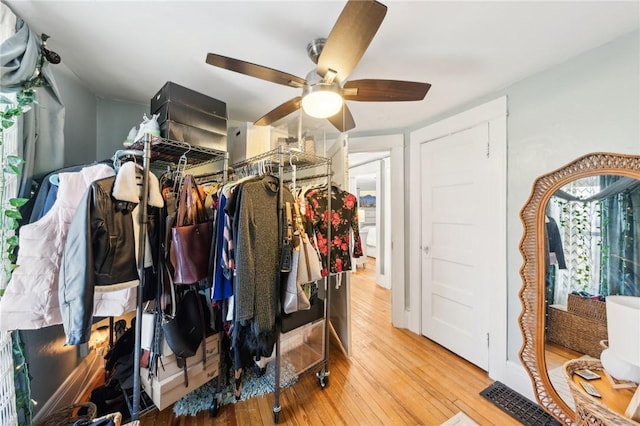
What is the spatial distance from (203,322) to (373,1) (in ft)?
5.96

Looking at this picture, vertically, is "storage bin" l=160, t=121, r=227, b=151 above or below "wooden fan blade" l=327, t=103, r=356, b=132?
below

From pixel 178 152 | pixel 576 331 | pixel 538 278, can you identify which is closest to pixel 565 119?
pixel 538 278

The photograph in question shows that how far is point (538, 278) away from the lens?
5.26 ft

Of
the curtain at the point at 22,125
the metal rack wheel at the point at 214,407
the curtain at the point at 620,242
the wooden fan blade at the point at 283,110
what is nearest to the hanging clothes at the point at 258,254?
the wooden fan blade at the point at 283,110

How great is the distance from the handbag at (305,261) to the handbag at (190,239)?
0.54 m

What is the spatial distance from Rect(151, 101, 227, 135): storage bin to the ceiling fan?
515mm

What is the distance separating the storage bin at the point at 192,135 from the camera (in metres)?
1.54

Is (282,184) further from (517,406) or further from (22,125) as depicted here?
(517,406)

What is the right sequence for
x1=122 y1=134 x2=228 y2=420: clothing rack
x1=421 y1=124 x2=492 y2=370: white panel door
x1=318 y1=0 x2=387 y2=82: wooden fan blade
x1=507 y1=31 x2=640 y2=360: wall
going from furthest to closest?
x1=421 y1=124 x2=492 y2=370: white panel door
x1=507 y1=31 x2=640 y2=360: wall
x1=122 y1=134 x2=228 y2=420: clothing rack
x1=318 y1=0 x2=387 y2=82: wooden fan blade

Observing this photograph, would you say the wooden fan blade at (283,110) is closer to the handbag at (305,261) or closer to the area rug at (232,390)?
the handbag at (305,261)

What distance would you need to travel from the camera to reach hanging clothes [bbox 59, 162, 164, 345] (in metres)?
0.98

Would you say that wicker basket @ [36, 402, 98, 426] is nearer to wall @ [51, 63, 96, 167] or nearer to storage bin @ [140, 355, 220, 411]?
storage bin @ [140, 355, 220, 411]

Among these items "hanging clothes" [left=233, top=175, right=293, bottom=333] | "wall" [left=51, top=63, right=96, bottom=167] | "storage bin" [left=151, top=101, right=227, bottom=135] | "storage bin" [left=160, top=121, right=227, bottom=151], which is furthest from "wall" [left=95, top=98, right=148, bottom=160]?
"hanging clothes" [left=233, top=175, right=293, bottom=333]

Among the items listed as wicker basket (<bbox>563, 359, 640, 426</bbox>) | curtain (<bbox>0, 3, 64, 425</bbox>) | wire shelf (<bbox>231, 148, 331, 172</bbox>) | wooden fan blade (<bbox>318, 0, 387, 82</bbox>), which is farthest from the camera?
wire shelf (<bbox>231, 148, 331, 172</bbox>)
